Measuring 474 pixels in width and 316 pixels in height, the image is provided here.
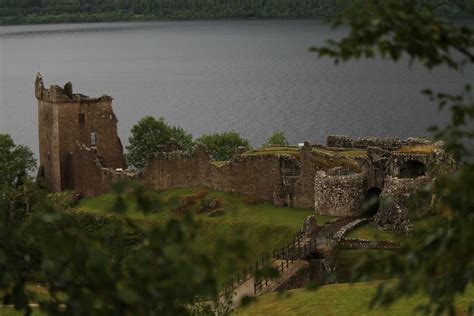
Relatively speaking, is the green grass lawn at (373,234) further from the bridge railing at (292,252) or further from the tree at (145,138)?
the tree at (145,138)

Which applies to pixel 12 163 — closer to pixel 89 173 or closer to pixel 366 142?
pixel 89 173

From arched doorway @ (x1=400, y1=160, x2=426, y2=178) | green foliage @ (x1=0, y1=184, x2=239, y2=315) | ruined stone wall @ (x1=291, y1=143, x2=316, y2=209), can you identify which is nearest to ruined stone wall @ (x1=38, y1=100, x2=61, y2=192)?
ruined stone wall @ (x1=291, y1=143, x2=316, y2=209)

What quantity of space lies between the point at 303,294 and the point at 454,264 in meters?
22.4

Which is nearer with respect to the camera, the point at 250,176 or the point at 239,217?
the point at 239,217

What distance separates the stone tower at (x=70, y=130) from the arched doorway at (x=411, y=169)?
57.3 ft

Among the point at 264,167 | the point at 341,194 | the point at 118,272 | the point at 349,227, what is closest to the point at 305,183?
the point at 341,194

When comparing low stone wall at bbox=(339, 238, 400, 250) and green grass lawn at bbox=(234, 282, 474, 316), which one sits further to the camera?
low stone wall at bbox=(339, 238, 400, 250)

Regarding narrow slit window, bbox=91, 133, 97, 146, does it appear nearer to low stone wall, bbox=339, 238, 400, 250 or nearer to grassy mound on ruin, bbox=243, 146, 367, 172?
grassy mound on ruin, bbox=243, 146, 367, 172

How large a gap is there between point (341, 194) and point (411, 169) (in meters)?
3.00

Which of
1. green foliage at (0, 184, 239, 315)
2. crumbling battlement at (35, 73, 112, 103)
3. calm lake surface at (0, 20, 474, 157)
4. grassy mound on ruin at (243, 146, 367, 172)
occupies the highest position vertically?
green foliage at (0, 184, 239, 315)

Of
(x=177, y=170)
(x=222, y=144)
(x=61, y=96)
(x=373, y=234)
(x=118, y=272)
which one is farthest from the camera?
(x=222, y=144)

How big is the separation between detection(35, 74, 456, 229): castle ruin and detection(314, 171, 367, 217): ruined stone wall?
1.6 inches

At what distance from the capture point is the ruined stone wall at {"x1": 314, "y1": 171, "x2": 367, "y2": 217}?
1708 inches

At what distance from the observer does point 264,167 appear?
47219 mm
